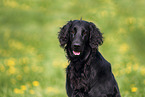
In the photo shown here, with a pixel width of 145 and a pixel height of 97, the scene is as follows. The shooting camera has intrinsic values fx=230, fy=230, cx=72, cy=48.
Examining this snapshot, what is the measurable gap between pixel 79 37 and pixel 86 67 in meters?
0.50

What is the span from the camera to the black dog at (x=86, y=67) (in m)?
3.59

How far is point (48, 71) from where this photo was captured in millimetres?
7680

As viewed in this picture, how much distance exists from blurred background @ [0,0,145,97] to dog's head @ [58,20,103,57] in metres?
1.98

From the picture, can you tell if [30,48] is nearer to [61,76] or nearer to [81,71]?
[61,76]

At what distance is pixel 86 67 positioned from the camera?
3.71 m

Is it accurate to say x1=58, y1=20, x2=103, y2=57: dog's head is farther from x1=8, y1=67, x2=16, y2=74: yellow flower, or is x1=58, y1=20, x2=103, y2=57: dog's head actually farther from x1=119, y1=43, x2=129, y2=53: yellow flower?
x1=119, y1=43, x2=129, y2=53: yellow flower

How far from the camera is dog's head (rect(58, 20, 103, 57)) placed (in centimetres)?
359

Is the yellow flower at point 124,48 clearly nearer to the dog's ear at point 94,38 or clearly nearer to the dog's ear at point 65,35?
the dog's ear at point 94,38

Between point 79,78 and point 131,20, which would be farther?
point 131,20

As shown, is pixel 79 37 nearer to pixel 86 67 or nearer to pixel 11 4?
pixel 86 67

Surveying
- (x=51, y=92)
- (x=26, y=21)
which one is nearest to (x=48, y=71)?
(x=51, y=92)

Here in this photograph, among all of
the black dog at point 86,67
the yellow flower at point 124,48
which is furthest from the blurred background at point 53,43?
the black dog at point 86,67

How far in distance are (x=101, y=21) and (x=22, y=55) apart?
4.17 metres

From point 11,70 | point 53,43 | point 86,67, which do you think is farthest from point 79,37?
point 53,43
